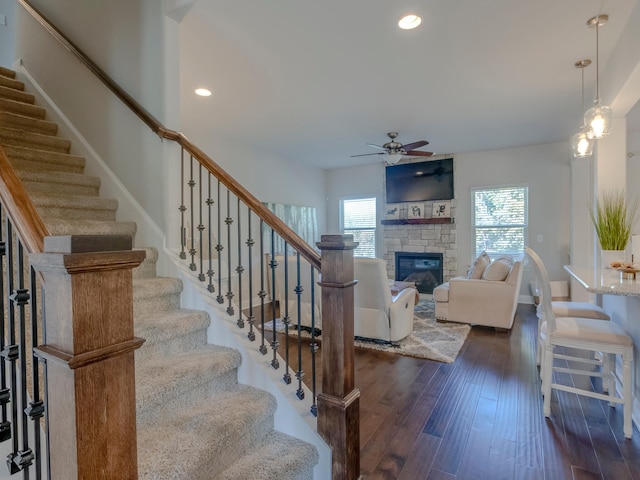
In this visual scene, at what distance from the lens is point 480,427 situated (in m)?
2.19

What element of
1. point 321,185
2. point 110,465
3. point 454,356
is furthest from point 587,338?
point 321,185

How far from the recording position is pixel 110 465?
76cm

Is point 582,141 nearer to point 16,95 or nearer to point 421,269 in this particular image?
point 421,269

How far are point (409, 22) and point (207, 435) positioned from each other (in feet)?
9.47

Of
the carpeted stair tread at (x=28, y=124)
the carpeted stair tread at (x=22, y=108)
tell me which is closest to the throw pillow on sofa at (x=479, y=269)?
the carpeted stair tread at (x=28, y=124)

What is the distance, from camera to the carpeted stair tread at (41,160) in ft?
8.00

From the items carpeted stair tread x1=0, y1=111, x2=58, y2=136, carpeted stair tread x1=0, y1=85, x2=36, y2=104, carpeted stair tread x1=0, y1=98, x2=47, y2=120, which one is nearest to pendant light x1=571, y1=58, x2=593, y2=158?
carpeted stair tread x1=0, y1=111, x2=58, y2=136

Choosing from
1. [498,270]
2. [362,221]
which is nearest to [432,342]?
[498,270]

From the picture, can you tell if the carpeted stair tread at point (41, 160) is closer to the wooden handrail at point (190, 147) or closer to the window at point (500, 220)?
the wooden handrail at point (190, 147)

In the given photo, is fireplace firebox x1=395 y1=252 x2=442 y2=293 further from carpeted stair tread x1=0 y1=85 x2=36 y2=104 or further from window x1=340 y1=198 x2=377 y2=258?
carpeted stair tread x1=0 y1=85 x2=36 y2=104

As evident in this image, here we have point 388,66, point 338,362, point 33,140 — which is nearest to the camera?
point 338,362

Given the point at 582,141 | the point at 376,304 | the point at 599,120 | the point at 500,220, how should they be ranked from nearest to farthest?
the point at 599,120, the point at 582,141, the point at 376,304, the point at 500,220

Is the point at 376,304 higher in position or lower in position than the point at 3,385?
lower

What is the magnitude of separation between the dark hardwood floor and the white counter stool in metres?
0.17
